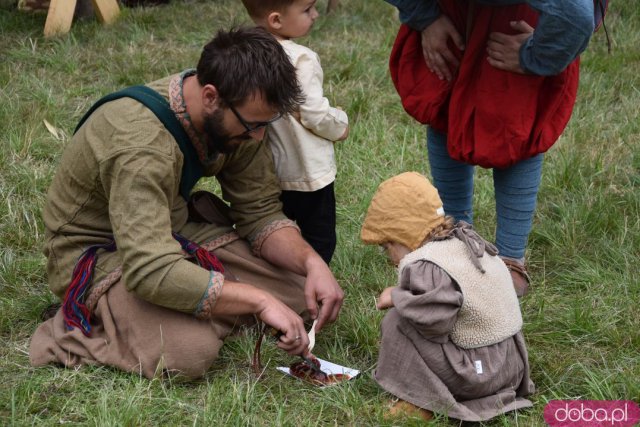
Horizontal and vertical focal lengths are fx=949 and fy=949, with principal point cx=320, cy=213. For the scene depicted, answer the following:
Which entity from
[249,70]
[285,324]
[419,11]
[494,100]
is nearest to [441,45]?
[419,11]

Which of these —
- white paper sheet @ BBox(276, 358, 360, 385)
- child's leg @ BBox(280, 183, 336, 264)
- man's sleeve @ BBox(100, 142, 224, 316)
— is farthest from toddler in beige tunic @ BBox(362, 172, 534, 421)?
child's leg @ BBox(280, 183, 336, 264)

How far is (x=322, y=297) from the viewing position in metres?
3.24

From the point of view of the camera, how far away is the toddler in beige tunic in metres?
2.79

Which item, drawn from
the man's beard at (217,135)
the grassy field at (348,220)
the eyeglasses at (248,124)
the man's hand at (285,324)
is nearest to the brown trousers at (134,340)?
the grassy field at (348,220)

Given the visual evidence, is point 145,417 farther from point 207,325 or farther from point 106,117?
point 106,117

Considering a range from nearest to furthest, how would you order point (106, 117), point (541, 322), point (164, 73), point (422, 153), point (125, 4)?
point (106, 117), point (541, 322), point (422, 153), point (164, 73), point (125, 4)

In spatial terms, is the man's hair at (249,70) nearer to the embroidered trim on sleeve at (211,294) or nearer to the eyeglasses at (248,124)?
the eyeglasses at (248,124)

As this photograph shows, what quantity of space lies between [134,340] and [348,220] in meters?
1.52

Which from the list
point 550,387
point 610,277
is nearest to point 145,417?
point 550,387

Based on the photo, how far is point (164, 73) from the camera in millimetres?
5945

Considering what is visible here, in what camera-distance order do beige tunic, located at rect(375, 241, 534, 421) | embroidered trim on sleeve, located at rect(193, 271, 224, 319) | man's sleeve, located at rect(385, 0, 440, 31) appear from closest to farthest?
1. beige tunic, located at rect(375, 241, 534, 421)
2. embroidered trim on sleeve, located at rect(193, 271, 224, 319)
3. man's sleeve, located at rect(385, 0, 440, 31)

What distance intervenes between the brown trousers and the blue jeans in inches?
→ 42.3

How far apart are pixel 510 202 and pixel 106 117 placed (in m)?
1.53

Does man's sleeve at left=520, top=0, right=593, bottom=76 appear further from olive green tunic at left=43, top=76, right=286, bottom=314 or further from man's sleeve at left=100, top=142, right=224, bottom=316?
man's sleeve at left=100, top=142, right=224, bottom=316
